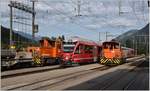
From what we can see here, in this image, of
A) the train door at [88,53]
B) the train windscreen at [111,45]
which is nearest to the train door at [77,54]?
the train door at [88,53]

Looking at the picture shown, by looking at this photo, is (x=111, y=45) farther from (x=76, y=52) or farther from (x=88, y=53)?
(x=76, y=52)

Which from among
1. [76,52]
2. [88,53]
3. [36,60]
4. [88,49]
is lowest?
[36,60]

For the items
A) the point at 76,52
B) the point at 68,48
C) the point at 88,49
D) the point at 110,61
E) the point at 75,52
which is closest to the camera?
the point at 75,52

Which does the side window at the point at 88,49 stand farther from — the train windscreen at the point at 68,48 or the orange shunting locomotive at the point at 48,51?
the orange shunting locomotive at the point at 48,51

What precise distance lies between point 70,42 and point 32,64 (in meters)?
5.26

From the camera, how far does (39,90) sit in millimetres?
18062

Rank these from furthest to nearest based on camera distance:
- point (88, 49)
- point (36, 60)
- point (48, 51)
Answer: point (48, 51) < point (88, 49) < point (36, 60)

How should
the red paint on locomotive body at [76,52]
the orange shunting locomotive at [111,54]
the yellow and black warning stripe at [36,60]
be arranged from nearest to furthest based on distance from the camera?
the red paint on locomotive body at [76,52]
the yellow and black warning stripe at [36,60]
the orange shunting locomotive at [111,54]

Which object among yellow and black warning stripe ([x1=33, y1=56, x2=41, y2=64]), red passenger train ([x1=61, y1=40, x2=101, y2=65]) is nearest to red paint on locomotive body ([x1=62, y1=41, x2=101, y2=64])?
red passenger train ([x1=61, y1=40, x2=101, y2=65])

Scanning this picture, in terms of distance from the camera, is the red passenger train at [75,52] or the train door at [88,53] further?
the train door at [88,53]

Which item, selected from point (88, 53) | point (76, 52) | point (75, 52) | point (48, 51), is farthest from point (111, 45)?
point (75, 52)

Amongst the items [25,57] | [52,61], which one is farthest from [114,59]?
[25,57]

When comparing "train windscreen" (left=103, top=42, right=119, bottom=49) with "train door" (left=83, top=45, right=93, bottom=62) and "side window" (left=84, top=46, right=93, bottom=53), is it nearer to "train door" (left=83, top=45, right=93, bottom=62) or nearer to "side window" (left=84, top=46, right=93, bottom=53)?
"side window" (left=84, top=46, right=93, bottom=53)

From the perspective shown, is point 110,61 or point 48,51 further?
point 48,51
